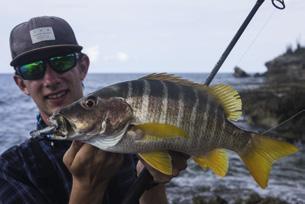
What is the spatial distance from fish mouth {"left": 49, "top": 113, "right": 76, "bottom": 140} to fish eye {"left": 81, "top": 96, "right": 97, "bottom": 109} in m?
0.14

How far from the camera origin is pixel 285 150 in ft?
11.0

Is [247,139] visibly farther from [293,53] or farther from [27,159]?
[293,53]

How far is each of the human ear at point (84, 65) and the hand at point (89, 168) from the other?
1.22 metres

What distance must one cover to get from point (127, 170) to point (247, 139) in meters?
1.25

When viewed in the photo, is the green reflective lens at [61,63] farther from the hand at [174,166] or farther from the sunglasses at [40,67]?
the hand at [174,166]

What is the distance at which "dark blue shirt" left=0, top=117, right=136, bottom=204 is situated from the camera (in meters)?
3.96

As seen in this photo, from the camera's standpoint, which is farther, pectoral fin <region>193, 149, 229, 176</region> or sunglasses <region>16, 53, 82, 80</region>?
sunglasses <region>16, 53, 82, 80</region>

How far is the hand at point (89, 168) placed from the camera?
330cm

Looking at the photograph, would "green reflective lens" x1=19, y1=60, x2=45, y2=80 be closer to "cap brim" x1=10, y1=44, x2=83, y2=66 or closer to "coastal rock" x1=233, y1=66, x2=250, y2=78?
"cap brim" x1=10, y1=44, x2=83, y2=66

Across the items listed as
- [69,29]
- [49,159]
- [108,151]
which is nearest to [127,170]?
[49,159]

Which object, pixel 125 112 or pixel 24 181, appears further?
pixel 24 181

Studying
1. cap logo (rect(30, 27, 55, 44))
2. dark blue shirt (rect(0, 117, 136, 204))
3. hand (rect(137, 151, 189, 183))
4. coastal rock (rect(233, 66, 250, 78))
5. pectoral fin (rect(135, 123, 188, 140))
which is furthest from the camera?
coastal rock (rect(233, 66, 250, 78))

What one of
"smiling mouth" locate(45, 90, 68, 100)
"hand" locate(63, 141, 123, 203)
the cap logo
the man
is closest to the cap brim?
the man

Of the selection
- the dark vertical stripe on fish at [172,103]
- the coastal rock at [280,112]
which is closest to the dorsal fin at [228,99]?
the dark vertical stripe on fish at [172,103]
